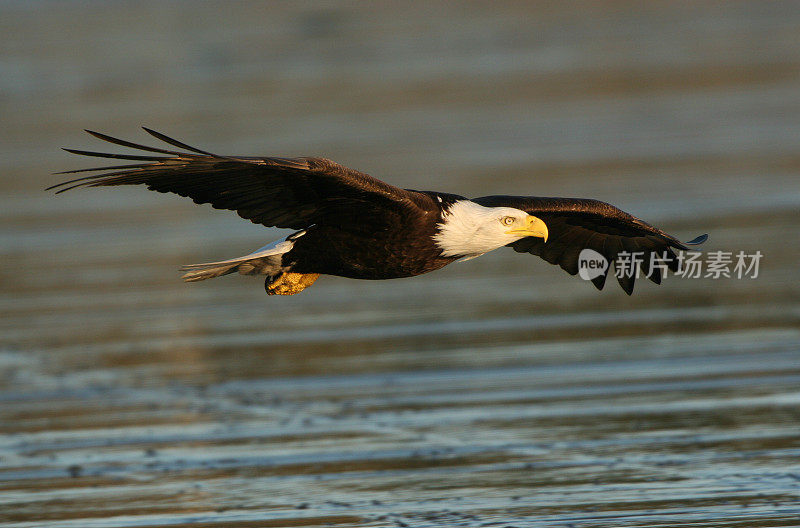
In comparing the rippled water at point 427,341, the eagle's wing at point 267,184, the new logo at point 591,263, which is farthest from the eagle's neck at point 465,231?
the new logo at point 591,263

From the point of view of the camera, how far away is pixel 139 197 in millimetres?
15812

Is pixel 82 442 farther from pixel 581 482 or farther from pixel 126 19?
pixel 126 19

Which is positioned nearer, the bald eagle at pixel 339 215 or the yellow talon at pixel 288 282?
the bald eagle at pixel 339 215

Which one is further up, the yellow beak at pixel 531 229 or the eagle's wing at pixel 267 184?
the eagle's wing at pixel 267 184

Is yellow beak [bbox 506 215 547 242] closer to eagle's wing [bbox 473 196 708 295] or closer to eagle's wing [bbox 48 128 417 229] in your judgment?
eagle's wing [bbox 48 128 417 229]

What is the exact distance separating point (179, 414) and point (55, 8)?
31306 millimetres

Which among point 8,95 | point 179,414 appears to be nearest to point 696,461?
point 179,414

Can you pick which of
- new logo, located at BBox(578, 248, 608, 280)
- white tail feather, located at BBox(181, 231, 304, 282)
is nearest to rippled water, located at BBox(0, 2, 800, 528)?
new logo, located at BBox(578, 248, 608, 280)

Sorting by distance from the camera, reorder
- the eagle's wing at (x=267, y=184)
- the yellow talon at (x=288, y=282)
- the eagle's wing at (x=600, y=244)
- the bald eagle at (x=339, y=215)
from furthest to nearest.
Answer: the eagle's wing at (x=600, y=244), the yellow talon at (x=288, y=282), the bald eagle at (x=339, y=215), the eagle's wing at (x=267, y=184)

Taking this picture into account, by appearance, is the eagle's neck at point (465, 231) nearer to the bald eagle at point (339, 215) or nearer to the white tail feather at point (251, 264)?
the bald eagle at point (339, 215)

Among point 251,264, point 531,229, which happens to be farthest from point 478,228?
point 251,264

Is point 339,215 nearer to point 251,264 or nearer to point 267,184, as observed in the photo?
point 267,184

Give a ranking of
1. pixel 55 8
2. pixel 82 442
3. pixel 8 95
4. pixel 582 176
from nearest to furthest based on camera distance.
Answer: pixel 82 442 < pixel 582 176 < pixel 8 95 < pixel 55 8

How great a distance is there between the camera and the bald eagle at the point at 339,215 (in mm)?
6543
